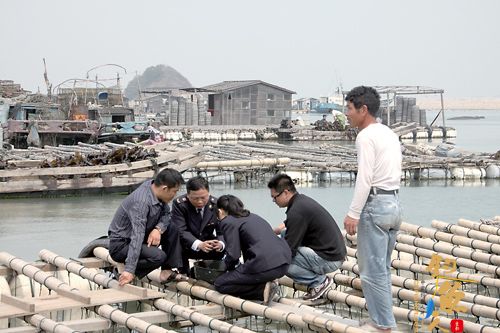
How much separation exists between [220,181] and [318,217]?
19.0 m

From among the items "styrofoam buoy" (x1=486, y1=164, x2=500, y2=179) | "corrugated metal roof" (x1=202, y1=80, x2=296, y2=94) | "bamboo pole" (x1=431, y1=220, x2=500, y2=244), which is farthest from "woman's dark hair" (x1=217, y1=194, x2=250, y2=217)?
"corrugated metal roof" (x1=202, y1=80, x2=296, y2=94)

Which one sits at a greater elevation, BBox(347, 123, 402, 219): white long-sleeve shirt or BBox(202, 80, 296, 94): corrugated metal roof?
BBox(202, 80, 296, 94): corrugated metal roof

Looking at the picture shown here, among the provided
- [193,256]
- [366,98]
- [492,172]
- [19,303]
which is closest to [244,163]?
[492,172]

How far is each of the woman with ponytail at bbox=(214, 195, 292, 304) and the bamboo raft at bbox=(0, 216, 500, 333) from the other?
0.14 m

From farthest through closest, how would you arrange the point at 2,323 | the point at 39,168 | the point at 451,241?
the point at 39,168 → the point at 451,241 → the point at 2,323

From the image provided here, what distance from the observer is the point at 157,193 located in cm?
745

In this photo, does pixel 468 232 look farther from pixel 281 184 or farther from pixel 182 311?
pixel 182 311

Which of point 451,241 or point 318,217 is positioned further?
point 451,241

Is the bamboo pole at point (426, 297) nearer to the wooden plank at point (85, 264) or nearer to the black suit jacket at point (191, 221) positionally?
the black suit jacket at point (191, 221)

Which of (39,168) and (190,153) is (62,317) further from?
(190,153)

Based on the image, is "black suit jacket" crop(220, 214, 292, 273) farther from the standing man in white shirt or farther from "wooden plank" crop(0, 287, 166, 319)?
the standing man in white shirt

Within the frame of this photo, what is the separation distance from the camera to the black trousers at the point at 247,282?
7.06m

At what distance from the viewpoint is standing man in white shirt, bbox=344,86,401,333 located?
238 inches

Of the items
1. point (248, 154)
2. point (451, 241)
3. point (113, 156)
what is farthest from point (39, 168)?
point (451, 241)
